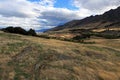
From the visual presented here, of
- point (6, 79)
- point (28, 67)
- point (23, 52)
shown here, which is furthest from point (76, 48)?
point (6, 79)

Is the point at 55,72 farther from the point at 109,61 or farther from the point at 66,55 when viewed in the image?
the point at 109,61

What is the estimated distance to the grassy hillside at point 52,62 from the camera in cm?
2373

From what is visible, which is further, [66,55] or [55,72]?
[66,55]

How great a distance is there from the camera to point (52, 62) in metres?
26.3

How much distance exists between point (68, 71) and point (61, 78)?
1.69 meters

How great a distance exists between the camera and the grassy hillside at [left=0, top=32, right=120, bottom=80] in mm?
23734

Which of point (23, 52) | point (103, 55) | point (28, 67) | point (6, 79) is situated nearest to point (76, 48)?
point (103, 55)

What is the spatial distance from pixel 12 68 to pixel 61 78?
4555mm

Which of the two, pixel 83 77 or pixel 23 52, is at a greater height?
pixel 23 52

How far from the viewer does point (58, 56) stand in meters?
28.0

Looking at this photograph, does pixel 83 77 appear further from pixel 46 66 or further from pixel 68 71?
pixel 46 66

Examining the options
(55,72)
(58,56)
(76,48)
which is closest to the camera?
(55,72)

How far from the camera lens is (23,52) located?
2811 cm

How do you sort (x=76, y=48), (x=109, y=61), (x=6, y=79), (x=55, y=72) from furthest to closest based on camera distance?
(x=76, y=48) → (x=109, y=61) → (x=55, y=72) → (x=6, y=79)
